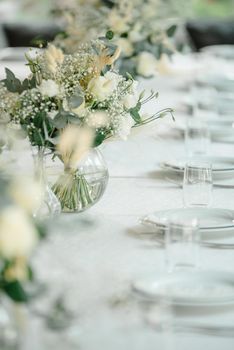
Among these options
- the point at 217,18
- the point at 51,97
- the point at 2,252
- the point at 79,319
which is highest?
the point at 217,18

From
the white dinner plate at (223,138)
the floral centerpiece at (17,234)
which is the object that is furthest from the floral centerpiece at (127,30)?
the floral centerpiece at (17,234)

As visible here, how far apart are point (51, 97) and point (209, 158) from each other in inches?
37.0

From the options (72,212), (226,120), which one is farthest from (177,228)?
(226,120)

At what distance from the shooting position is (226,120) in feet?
11.8

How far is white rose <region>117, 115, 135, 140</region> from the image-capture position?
6.81 feet

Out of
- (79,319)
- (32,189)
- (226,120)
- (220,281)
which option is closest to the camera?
(32,189)

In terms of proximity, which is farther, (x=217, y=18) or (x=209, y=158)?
(x=217, y=18)

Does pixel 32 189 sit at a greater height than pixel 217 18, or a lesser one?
lesser

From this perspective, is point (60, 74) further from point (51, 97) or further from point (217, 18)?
point (217, 18)

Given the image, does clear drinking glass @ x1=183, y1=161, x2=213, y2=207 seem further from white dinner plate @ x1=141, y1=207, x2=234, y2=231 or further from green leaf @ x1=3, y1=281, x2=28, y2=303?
green leaf @ x1=3, y1=281, x2=28, y2=303

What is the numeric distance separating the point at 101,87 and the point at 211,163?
2.35ft

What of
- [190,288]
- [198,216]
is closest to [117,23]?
[198,216]

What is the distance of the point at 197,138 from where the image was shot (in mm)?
3010

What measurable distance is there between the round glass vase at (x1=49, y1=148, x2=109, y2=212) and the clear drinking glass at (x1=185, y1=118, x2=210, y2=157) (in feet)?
2.74
